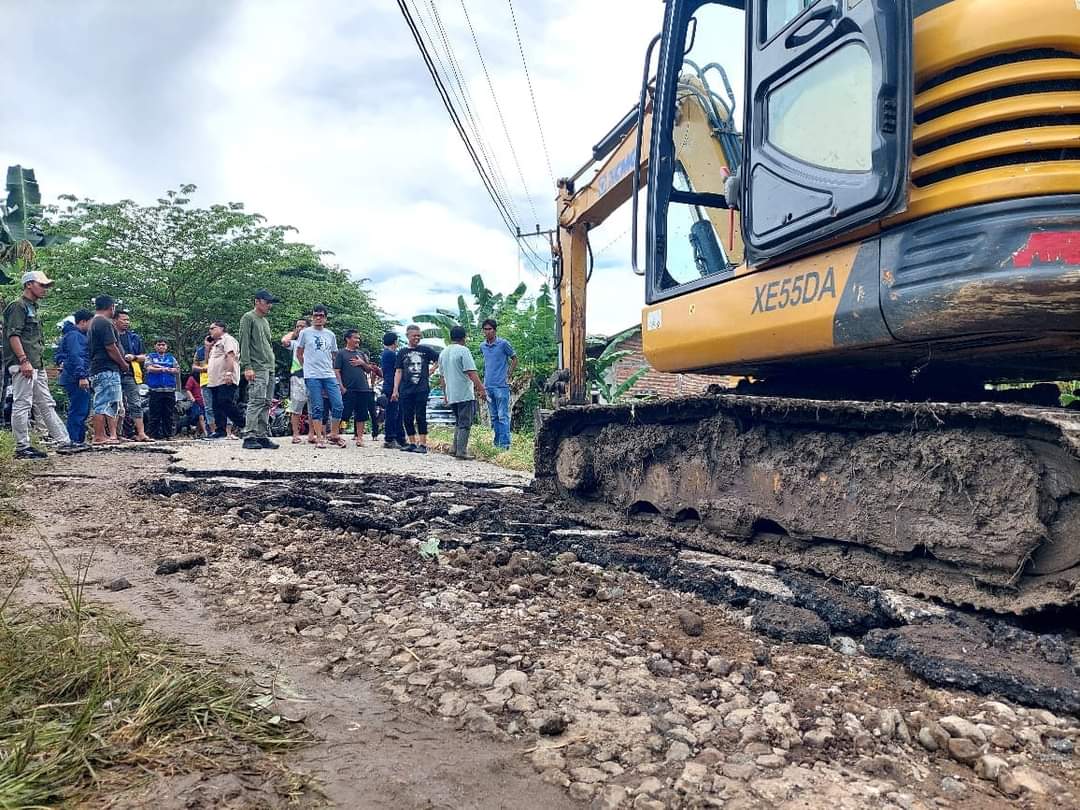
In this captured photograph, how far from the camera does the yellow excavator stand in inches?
105

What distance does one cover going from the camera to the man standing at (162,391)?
12250mm

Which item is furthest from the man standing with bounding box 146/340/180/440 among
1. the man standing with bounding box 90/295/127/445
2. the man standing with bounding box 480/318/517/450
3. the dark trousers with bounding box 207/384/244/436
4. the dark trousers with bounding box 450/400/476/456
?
the dark trousers with bounding box 450/400/476/456

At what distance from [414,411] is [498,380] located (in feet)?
4.91

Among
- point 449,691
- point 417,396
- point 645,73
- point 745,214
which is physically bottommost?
point 449,691

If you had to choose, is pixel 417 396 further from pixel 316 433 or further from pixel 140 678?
pixel 140 678

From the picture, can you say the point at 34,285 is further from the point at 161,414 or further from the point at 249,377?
the point at 161,414

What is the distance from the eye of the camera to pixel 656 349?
452cm

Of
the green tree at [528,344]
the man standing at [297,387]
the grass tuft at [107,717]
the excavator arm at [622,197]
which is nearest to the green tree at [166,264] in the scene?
the green tree at [528,344]

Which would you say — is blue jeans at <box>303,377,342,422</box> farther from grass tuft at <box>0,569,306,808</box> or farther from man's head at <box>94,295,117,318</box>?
grass tuft at <box>0,569,306,808</box>

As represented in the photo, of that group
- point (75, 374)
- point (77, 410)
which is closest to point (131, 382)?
point (77, 410)

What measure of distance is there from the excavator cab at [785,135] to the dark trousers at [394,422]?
20.0ft

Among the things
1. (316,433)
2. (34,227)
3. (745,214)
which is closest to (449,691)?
(745,214)

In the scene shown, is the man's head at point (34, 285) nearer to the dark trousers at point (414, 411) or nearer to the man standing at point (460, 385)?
the dark trousers at point (414, 411)

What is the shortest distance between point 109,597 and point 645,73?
4.00 metres
